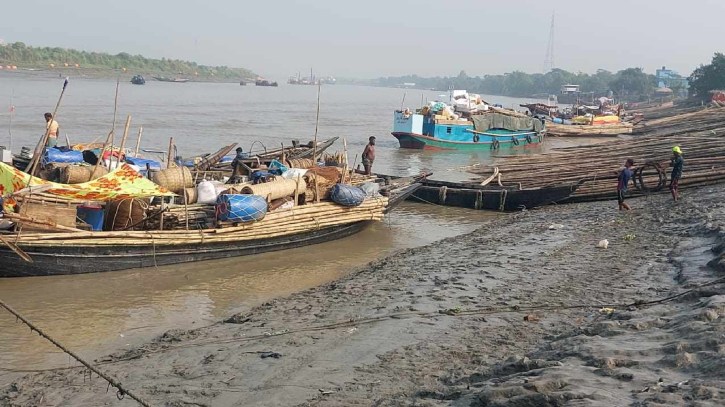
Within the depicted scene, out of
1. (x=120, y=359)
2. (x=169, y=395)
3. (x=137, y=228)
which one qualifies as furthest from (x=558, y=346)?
(x=137, y=228)

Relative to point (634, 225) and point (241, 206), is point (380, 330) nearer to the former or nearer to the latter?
point (241, 206)

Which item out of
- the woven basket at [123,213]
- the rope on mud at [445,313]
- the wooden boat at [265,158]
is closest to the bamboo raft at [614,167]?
the wooden boat at [265,158]

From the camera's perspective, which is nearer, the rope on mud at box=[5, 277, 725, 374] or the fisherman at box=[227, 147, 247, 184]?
the rope on mud at box=[5, 277, 725, 374]

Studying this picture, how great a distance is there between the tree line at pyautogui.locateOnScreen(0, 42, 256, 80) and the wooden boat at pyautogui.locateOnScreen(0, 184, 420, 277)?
9623cm

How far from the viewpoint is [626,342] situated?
20.3 feet

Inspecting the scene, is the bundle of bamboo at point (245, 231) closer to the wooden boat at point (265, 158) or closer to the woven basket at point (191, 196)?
the woven basket at point (191, 196)

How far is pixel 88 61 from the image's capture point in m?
110

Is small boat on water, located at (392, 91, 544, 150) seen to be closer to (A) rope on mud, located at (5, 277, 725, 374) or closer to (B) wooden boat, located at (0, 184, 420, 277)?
(B) wooden boat, located at (0, 184, 420, 277)

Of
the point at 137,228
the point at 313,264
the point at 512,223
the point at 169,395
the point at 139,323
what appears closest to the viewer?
the point at 169,395

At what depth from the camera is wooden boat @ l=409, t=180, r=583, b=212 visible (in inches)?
698

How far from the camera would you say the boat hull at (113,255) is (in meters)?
10.5

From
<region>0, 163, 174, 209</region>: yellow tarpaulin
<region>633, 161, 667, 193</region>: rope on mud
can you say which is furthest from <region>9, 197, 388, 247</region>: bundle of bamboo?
<region>633, 161, 667, 193</region>: rope on mud

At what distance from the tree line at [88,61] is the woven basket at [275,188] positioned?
96168mm

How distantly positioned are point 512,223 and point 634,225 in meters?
2.97
